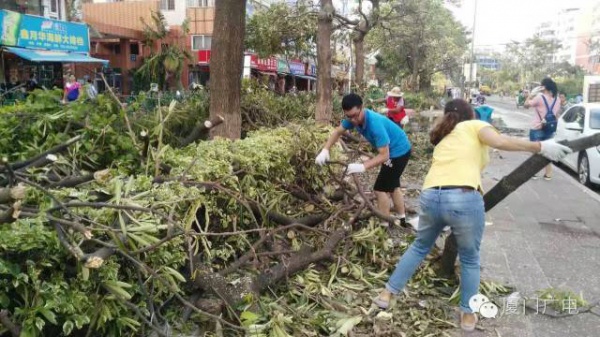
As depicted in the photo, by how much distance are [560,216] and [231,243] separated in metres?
4.72

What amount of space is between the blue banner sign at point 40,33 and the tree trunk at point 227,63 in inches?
461

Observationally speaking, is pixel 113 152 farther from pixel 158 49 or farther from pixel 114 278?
pixel 158 49

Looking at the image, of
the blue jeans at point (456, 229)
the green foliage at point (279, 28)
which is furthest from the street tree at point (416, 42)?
the blue jeans at point (456, 229)

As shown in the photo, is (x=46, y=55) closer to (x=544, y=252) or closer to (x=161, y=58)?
(x=161, y=58)

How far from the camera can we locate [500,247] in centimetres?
550

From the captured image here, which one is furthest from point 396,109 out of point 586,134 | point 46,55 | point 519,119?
point 519,119

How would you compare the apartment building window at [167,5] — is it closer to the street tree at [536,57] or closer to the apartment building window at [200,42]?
the apartment building window at [200,42]

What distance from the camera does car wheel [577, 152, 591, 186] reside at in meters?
9.46

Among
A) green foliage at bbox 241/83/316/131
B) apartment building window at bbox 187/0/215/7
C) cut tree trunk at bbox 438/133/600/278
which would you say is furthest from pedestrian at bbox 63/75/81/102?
apartment building window at bbox 187/0/215/7

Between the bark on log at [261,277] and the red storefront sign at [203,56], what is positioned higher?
the red storefront sign at [203,56]

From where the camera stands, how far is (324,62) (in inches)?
454

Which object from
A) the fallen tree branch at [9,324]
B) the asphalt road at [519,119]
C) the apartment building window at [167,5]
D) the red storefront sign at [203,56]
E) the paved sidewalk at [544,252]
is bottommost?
the asphalt road at [519,119]

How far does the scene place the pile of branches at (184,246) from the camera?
8.69ft

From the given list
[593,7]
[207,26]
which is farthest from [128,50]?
[593,7]
